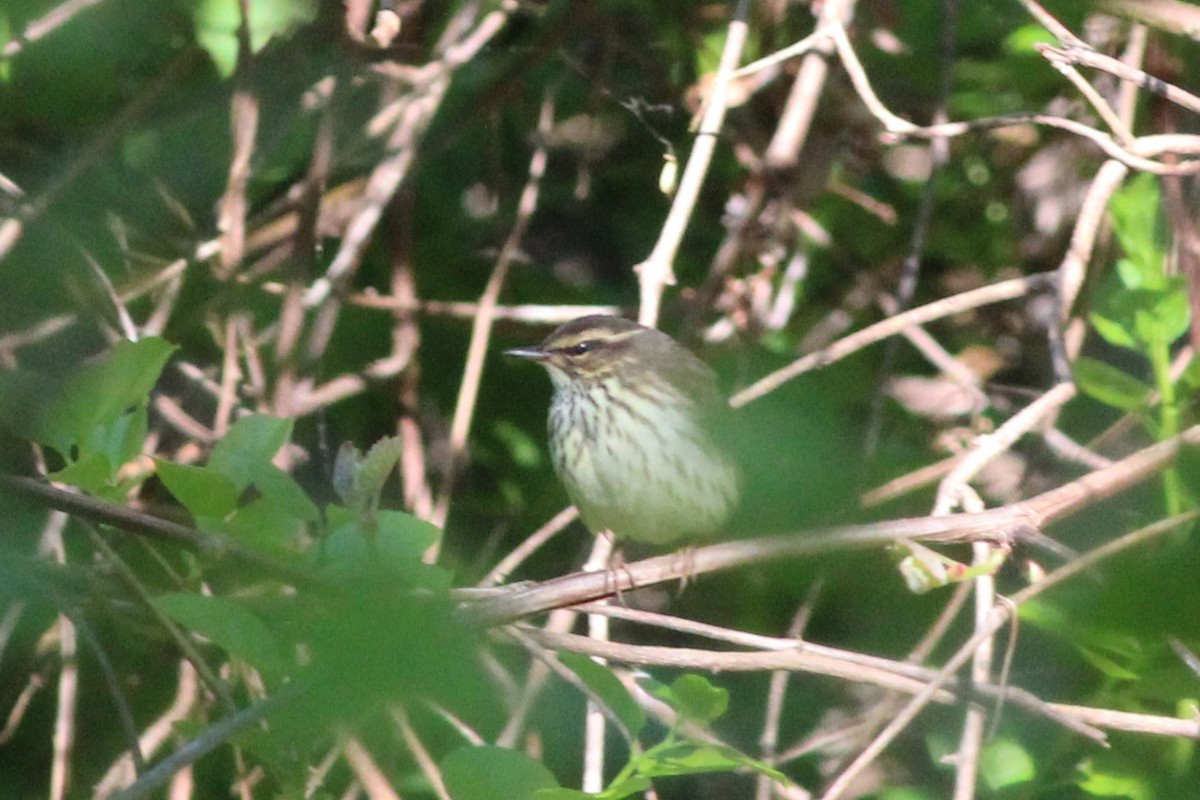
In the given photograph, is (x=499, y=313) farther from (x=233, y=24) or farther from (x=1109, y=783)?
(x=1109, y=783)

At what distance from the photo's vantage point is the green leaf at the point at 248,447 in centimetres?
173

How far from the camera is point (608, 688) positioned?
1.80 metres

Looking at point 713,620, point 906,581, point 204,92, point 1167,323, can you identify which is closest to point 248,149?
point 204,92

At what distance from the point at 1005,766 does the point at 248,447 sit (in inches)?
51.6

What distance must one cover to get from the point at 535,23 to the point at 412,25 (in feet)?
1.36

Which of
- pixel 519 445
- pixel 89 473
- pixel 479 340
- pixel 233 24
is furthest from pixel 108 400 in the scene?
pixel 519 445

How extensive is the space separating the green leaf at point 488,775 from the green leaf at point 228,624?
0.28 m

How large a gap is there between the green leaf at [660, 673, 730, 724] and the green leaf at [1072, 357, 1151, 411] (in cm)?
94

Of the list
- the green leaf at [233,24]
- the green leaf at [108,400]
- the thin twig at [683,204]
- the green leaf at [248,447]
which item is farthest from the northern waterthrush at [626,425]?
the green leaf at [108,400]

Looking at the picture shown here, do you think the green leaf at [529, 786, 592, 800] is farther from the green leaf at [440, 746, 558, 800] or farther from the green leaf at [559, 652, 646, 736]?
the green leaf at [559, 652, 646, 736]

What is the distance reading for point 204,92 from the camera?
3785 mm

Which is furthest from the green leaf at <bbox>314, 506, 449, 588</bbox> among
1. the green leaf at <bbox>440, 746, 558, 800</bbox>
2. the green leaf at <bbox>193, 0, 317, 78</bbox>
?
the green leaf at <bbox>193, 0, 317, 78</bbox>

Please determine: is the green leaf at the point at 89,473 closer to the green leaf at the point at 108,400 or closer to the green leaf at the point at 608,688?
the green leaf at the point at 108,400

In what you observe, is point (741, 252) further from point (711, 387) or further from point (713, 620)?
point (713, 620)
